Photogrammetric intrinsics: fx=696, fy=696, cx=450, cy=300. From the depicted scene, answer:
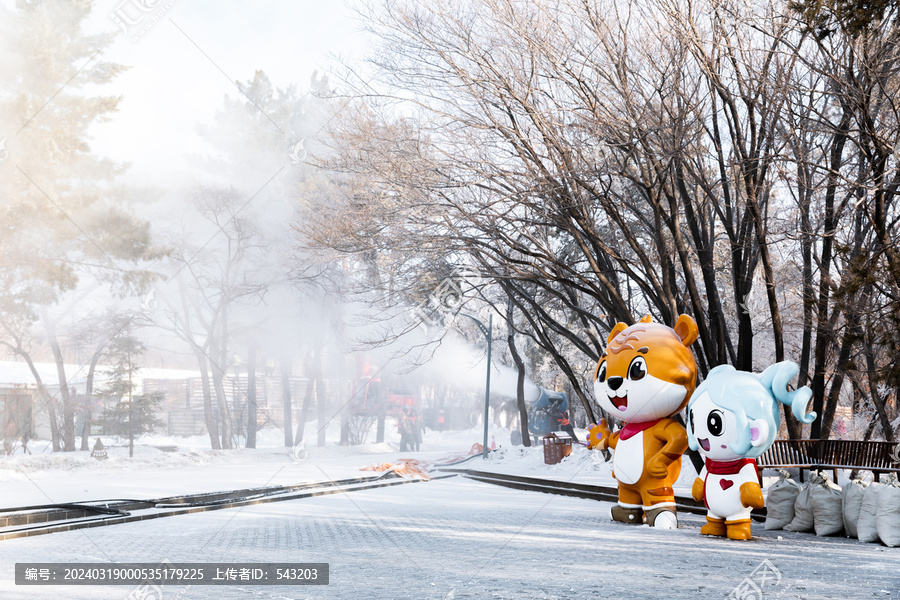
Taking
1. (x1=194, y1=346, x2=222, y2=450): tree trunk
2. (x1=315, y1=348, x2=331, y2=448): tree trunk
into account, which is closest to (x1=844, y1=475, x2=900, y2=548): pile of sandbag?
(x1=194, y1=346, x2=222, y2=450): tree trunk

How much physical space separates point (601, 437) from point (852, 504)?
2.95m

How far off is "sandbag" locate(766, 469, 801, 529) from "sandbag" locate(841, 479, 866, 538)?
1.97 ft

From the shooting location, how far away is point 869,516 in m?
6.80

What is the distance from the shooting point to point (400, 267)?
14.0 meters

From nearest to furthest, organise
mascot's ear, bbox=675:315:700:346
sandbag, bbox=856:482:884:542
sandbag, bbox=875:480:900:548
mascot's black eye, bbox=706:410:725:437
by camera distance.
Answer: sandbag, bbox=875:480:900:548, sandbag, bbox=856:482:884:542, mascot's black eye, bbox=706:410:725:437, mascot's ear, bbox=675:315:700:346

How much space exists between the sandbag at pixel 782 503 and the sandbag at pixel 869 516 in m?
0.87

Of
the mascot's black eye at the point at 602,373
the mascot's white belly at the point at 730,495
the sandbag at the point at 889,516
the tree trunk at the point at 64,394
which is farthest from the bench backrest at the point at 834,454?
the tree trunk at the point at 64,394

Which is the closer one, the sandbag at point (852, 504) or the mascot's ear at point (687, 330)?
the sandbag at point (852, 504)

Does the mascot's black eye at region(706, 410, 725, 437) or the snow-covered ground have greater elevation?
the mascot's black eye at region(706, 410, 725, 437)

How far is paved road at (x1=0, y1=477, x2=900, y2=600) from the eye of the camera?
467cm

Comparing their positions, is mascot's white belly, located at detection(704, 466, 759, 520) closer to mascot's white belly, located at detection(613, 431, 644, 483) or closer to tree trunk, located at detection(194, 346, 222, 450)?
mascot's white belly, located at detection(613, 431, 644, 483)

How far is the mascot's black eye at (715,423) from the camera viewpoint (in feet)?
23.3

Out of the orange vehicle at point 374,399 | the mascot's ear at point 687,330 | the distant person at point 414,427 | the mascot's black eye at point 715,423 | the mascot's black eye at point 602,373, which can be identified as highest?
the mascot's ear at point 687,330

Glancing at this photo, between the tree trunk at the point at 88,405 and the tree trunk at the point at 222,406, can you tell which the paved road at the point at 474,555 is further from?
the tree trunk at the point at 222,406
